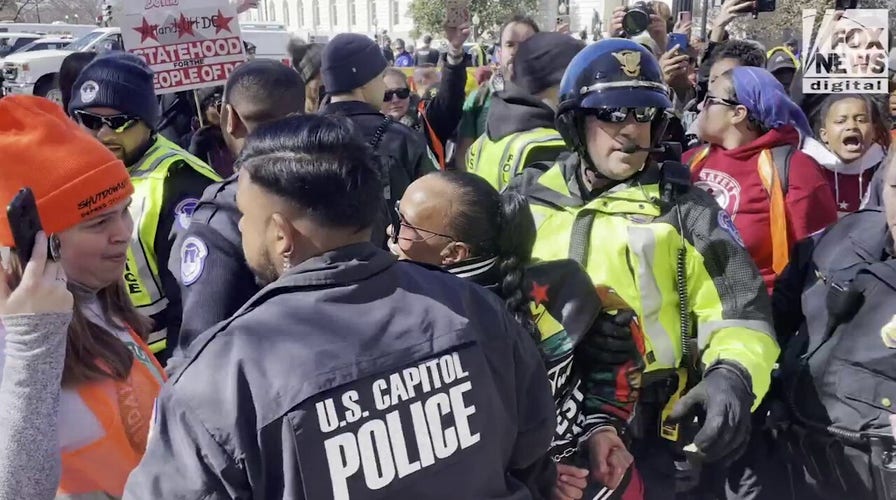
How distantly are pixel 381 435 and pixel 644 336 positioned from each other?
1.29 meters

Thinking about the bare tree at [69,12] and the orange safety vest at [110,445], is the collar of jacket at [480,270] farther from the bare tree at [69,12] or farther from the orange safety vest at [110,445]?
the bare tree at [69,12]

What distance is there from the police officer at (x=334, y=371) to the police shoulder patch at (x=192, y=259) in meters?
0.70

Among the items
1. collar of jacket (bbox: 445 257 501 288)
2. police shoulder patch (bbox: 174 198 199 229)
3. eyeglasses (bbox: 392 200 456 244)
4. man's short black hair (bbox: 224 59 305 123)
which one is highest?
man's short black hair (bbox: 224 59 305 123)

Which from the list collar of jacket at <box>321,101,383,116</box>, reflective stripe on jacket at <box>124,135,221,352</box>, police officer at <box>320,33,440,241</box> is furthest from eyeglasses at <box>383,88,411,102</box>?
reflective stripe on jacket at <box>124,135,221,352</box>

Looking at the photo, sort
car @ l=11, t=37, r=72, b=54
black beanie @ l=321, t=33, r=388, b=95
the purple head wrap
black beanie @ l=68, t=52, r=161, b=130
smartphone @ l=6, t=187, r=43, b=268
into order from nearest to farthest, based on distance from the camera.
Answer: smartphone @ l=6, t=187, r=43, b=268
black beanie @ l=68, t=52, r=161, b=130
the purple head wrap
black beanie @ l=321, t=33, r=388, b=95
car @ l=11, t=37, r=72, b=54

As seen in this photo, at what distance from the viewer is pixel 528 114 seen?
4566mm

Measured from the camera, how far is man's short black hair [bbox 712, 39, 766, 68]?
5.34 m

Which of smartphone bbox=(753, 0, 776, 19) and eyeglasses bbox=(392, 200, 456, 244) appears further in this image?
smartphone bbox=(753, 0, 776, 19)

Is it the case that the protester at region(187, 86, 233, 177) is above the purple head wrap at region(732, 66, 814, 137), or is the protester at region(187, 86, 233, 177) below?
below

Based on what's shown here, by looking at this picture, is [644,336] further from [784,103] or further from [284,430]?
[784,103]

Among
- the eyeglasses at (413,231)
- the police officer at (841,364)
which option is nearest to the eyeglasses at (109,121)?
the eyeglasses at (413,231)

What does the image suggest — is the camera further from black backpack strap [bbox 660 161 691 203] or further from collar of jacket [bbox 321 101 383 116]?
black backpack strap [bbox 660 161 691 203]

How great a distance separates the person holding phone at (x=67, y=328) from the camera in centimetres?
160

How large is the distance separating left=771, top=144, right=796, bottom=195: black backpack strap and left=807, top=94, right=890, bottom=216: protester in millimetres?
875
